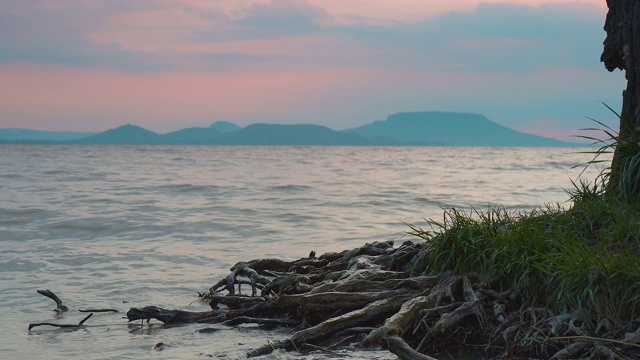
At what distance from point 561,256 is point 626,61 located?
12.3ft

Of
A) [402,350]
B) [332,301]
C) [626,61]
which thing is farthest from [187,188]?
[402,350]

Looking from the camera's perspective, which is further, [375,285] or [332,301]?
[375,285]

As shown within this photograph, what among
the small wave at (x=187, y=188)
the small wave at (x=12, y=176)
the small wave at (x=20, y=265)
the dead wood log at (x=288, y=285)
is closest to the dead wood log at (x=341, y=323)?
the dead wood log at (x=288, y=285)

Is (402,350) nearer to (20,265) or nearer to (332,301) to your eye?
(332,301)

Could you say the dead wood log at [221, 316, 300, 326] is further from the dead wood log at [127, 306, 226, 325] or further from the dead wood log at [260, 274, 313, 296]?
the dead wood log at [260, 274, 313, 296]

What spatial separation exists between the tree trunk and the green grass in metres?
0.67

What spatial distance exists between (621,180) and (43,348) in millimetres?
6359

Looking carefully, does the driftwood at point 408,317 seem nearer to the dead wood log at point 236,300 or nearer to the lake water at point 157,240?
the dead wood log at point 236,300

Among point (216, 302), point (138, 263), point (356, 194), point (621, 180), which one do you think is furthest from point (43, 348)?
point (356, 194)

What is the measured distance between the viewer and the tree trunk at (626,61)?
830 cm

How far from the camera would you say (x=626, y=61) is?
873cm

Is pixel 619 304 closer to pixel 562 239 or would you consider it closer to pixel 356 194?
pixel 562 239

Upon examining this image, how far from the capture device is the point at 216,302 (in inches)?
298

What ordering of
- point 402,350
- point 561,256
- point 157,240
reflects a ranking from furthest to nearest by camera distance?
point 157,240
point 561,256
point 402,350
